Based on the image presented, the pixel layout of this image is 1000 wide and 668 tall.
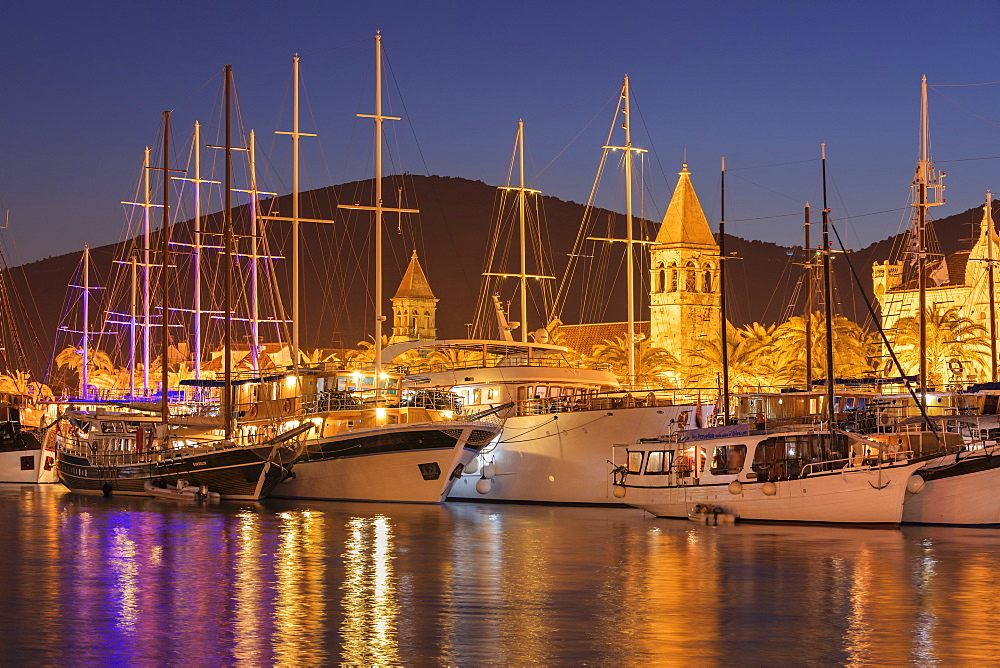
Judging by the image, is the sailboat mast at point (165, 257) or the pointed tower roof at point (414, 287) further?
the pointed tower roof at point (414, 287)

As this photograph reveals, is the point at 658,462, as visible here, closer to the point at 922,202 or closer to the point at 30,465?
the point at 922,202

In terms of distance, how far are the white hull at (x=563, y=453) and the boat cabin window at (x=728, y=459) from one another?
4946 millimetres

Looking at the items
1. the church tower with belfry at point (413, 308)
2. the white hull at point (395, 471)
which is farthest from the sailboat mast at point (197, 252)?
the church tower with belfry at point (413, 308)

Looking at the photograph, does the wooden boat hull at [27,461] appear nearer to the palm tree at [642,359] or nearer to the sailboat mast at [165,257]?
the sailboat mast at [165,257]

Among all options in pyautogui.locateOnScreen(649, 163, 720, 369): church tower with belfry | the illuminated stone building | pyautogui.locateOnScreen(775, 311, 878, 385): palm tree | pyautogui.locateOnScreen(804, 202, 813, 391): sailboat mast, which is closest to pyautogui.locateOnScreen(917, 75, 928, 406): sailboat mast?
pyautogui.locateOnScreen(804, 202, 813, 391): sailboat mast

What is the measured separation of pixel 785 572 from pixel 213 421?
115 feet

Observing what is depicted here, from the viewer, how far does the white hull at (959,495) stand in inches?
1566

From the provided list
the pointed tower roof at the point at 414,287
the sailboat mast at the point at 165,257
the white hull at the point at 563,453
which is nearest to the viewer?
the white hull at the point at 563,453

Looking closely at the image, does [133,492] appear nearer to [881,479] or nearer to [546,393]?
[546,393]

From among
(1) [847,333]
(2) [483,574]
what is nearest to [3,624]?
(2) [483,574]

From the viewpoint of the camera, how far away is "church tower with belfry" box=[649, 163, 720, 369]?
121 m

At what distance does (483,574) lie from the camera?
2888cm

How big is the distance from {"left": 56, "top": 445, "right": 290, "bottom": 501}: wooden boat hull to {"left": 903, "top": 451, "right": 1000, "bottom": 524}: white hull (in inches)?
892

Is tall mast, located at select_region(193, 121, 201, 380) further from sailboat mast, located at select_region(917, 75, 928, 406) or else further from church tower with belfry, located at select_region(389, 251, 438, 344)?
church tower with belfry, located at select_region(389, 251, 438, 344)
